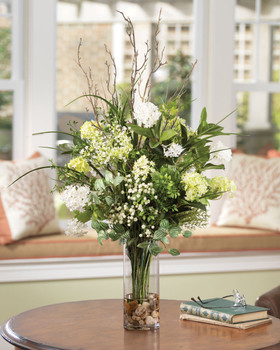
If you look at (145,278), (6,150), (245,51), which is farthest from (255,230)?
(145,278)

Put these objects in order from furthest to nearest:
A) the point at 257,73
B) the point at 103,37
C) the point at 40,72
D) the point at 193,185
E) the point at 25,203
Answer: the point at 257,73, the point at 103,37, the point at 40,72, the point at 25,203, the point at 193,185

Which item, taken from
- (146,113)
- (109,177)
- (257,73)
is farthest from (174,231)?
(257,73)

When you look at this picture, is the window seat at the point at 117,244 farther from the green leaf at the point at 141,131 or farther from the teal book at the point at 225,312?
the green leaf at the point at 141,131

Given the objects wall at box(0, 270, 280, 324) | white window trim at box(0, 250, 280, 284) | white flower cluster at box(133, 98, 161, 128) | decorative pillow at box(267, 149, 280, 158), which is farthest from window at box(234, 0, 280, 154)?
white flower cluster at box(133, 98, 161, 128)

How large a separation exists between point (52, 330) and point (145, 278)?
1.07 ft

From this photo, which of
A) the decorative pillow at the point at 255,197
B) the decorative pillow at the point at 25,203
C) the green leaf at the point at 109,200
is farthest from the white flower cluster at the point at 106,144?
the decorative pillow at the point at 255,197

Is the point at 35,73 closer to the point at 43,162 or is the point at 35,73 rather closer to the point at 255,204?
the point at 43,162

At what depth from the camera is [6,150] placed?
158 inches

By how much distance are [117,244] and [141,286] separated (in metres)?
1.68

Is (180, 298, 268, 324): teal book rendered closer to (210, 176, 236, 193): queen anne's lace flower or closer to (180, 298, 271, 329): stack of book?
(180, 298, 271, 329): stack of book

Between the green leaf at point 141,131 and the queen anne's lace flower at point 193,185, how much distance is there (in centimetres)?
17

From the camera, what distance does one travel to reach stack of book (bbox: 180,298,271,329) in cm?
203

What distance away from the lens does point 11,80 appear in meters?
3.96

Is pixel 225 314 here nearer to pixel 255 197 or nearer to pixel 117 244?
pixel 117 244
